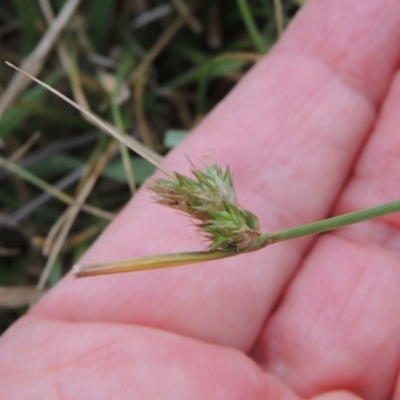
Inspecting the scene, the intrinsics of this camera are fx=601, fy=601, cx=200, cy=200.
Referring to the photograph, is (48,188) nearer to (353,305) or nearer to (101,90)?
(101,90)

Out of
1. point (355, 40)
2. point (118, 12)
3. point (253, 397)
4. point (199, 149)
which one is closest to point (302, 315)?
point (253, 397)

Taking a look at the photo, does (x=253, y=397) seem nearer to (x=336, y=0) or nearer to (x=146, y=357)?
(x=146, y=357)

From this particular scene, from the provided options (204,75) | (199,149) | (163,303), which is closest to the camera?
(163,303)

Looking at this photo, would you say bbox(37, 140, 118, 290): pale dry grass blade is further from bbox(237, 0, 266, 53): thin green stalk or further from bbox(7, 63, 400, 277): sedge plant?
bbox(7, 63, 400, 277): sedge plant

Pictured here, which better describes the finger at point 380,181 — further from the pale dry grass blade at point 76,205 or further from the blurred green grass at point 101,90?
the pale dry grass blade at point 76,205

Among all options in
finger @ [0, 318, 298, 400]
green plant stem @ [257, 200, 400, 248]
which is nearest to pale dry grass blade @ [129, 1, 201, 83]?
finger @ [0, 318, 298, 400]

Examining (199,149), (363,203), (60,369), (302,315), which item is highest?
(363,203)
